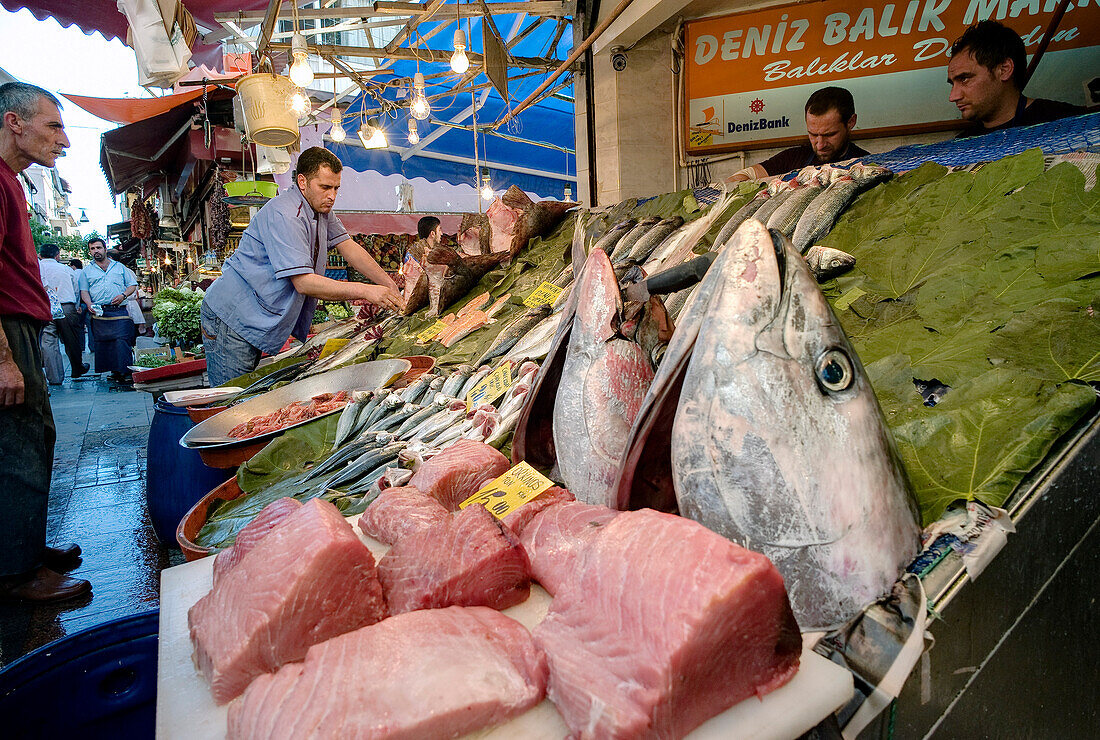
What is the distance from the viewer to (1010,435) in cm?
138

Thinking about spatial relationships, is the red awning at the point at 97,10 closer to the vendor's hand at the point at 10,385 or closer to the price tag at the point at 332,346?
the price tag at the point at 332,346

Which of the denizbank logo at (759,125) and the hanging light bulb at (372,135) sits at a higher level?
the hanging light bulb at (372,135)

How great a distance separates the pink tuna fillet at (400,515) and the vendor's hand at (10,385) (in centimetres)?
291

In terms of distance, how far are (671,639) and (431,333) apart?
14.0 ft

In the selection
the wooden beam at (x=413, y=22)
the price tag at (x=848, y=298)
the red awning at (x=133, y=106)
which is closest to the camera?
the price tag at (x=848, y=298)

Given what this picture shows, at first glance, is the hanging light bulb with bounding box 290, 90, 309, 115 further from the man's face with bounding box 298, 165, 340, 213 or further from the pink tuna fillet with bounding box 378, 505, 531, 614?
the pink tuna fillet with bounding box 378, 505, 531, 614

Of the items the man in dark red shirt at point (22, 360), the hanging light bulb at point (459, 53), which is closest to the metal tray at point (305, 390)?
the man in dark red shirt at point (22, 360)

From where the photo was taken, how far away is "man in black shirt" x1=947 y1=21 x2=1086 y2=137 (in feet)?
12.4

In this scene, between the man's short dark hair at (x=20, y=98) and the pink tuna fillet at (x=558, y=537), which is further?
the man's short dark hair at (x=20, y=98)

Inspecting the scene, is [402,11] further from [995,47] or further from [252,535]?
[252,535]

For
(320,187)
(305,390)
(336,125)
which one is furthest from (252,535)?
(336,125)

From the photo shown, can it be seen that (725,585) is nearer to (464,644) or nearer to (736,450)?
(736,450)

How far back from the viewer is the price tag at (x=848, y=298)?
2.33m

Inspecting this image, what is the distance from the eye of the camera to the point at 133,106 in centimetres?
1272
